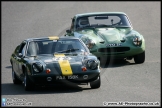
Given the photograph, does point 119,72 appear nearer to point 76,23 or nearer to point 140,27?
point 76,23

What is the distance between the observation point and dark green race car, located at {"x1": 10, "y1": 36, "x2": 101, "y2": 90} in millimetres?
12102

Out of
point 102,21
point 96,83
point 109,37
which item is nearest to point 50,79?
point 96,83

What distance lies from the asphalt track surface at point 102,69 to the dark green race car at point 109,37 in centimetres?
34

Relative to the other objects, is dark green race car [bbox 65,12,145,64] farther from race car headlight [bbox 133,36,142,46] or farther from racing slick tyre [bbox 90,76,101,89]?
racing slick tyre [bbox 90,76,101,89]

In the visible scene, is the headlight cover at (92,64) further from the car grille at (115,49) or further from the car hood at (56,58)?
the car grille at (115,49)

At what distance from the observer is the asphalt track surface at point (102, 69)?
36.5ft

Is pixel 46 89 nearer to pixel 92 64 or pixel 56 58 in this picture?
pixel 56 58

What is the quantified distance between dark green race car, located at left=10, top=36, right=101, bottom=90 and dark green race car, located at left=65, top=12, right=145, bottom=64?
3087 mm

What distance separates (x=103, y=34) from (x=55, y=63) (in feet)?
16.6

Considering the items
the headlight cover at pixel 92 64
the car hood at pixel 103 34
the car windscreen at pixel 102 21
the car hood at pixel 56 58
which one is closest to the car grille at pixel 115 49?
the car hood at pixel 103 34

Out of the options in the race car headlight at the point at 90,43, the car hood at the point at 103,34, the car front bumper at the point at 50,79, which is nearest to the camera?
the car front bumper at the point at 50,79

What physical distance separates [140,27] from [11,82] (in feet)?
37.0

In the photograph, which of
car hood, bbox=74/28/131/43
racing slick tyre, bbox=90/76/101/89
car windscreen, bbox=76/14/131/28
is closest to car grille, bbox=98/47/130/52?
car hood, bbox=74/28/131/43

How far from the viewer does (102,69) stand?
15.9 metres
